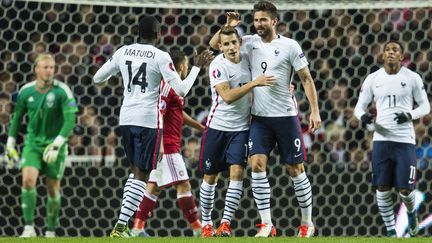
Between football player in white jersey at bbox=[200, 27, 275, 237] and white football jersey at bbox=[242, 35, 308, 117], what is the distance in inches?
4.5

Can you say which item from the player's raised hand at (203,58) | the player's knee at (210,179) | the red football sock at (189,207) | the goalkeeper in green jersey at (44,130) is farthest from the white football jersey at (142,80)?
the goalkeeper in green jersey at (44,130)

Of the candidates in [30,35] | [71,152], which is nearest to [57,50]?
[30,35]

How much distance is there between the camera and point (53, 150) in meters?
9.56

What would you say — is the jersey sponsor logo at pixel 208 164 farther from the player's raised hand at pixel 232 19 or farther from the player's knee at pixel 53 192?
the player's knee at pixel 53 192

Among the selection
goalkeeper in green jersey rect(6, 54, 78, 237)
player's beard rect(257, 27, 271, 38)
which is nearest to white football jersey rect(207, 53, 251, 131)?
player's beard rect(257, 27, 271, 38)

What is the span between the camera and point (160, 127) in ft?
26.1

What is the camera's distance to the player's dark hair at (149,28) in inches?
307

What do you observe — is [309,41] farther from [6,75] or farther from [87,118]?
[6,75]

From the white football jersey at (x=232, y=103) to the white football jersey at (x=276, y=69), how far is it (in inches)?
4.9

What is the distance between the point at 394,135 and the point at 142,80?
2.72m

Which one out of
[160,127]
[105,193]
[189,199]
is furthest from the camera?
[105,193]

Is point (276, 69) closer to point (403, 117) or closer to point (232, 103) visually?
point (232, 103)

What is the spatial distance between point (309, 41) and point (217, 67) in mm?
3914

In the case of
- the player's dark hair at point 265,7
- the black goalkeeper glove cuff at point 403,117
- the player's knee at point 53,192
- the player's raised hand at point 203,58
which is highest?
the player's dark hair at point 265,7
